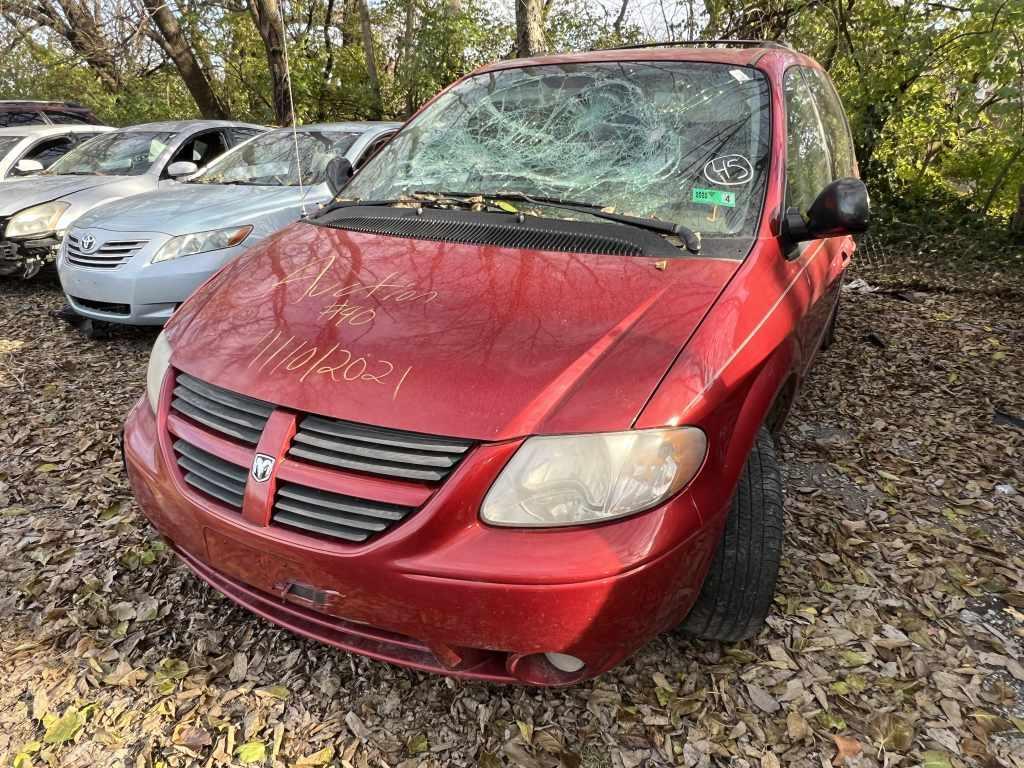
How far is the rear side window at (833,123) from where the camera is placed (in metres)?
3.14

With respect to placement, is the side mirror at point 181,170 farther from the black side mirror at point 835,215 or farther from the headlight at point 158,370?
the black side mirror at point 835,215

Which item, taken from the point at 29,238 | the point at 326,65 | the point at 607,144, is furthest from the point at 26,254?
→ the point at 326,65

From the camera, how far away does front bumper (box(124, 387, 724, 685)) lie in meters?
1.46

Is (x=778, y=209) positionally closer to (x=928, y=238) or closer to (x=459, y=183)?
(x=459, y=183)

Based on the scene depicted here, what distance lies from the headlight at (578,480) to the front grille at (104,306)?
3955 millimetres

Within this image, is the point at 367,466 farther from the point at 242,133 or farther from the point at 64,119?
the point at 64,119

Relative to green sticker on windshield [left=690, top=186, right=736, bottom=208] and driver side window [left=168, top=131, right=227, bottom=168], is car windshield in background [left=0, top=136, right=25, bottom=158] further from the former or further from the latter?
green sticker on windshield [left=690, top=186, right=736, bottom=208]

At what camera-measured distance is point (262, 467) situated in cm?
162

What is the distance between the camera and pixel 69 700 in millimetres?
1938

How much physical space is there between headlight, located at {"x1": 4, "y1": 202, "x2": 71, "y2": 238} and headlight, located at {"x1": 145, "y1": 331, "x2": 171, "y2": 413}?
195 inches

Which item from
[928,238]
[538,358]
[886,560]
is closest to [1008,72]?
[928,238]

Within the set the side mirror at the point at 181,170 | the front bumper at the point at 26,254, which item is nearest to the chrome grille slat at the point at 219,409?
the side mirror at the point at 181,170

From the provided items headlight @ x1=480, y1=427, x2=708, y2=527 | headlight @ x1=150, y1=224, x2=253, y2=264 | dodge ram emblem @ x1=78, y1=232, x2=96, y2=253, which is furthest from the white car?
headlight @ x1=480, y1=427, x2=708, y2=527

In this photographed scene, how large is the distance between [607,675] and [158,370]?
167 centimetres
